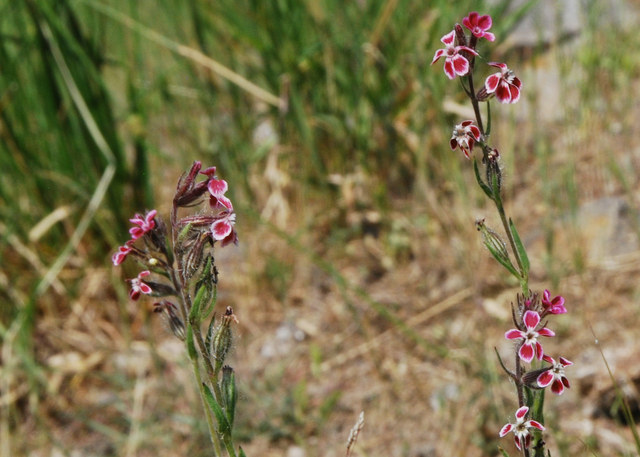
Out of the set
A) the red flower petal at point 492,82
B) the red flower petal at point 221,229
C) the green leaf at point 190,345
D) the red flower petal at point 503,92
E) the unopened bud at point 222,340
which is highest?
the red flower petal at point 492,82

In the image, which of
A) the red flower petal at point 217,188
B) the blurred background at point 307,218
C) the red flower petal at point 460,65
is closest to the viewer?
the red flower petal at point 460,65

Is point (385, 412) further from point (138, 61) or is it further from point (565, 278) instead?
point (138, 61)

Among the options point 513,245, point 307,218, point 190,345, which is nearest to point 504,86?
point 513,245

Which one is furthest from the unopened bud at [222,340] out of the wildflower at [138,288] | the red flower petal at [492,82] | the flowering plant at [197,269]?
the red flower petal at [492,82]

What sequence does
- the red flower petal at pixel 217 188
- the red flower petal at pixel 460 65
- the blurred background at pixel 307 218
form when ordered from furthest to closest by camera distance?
the blurred background at pixel 307 218 → the red flower petal at pixel 217 188 → the red flower petal at pixel 460 65

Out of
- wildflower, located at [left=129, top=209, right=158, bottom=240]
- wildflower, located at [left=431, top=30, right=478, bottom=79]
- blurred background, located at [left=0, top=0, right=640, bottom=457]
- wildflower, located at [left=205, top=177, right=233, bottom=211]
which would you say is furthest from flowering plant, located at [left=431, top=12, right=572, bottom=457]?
blurred background, located at [left=0, top=0, right=640, bottom=457]

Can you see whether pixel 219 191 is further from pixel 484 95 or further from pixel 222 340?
pixel 484 95

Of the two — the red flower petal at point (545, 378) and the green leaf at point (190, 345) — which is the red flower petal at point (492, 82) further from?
the green leaf at point (190, 345)
